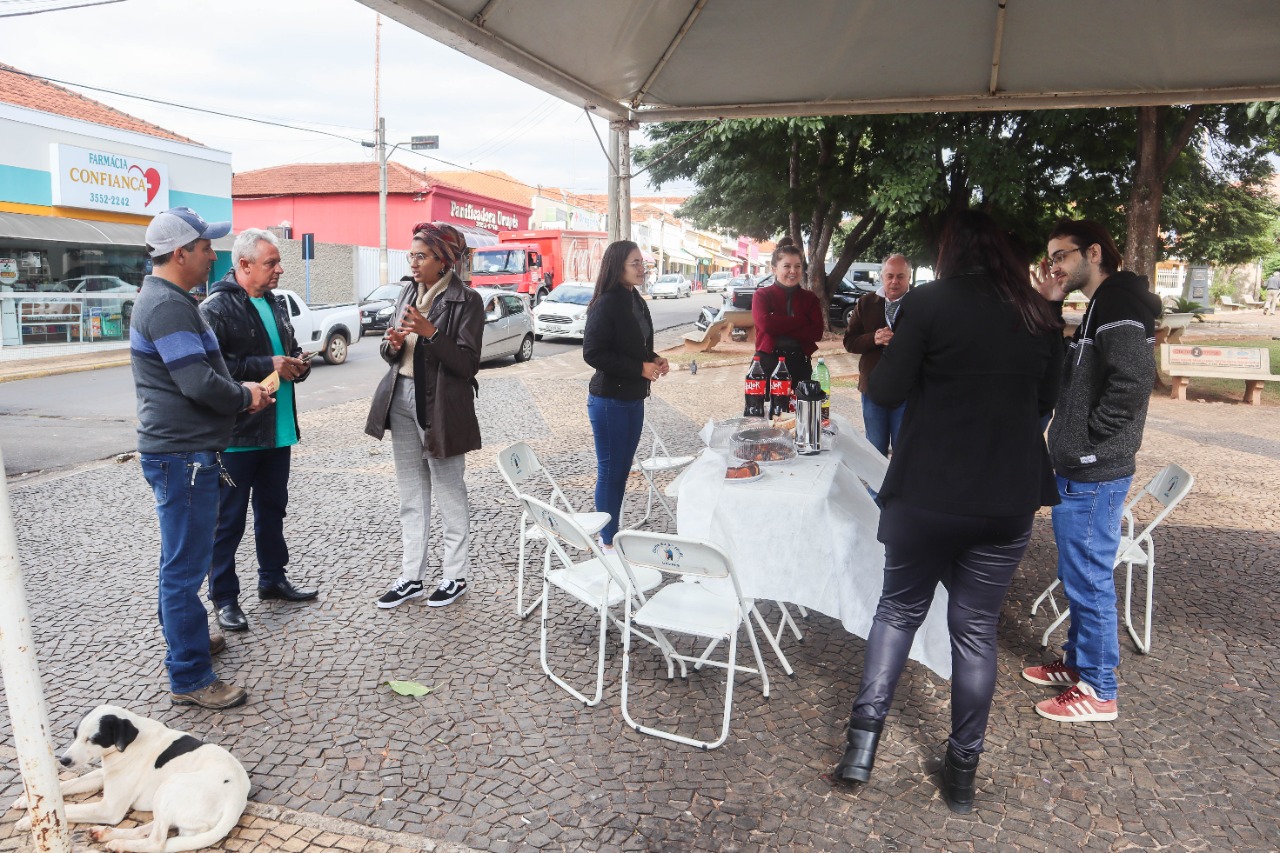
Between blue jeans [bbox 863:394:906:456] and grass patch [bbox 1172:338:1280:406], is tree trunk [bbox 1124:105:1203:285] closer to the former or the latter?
grass patch [bbox 1172:338:1280:406]

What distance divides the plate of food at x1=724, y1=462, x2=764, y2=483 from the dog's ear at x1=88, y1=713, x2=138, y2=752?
228 cm

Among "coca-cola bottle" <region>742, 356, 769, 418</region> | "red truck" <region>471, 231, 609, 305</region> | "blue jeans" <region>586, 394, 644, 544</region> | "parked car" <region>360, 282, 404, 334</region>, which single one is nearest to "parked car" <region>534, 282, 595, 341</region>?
"red truck" <region>471, 231, 609, 305</region>

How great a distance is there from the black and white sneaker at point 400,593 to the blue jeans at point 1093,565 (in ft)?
10.3

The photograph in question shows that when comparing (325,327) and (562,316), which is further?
(562,316)

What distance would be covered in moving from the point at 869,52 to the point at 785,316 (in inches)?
66.1

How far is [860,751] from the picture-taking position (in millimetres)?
2867

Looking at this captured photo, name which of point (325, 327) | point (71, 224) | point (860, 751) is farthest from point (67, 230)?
point (860, 751)

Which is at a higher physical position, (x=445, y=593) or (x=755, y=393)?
(x=755, y=393)

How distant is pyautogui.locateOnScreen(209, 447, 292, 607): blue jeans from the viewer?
13.2 ft

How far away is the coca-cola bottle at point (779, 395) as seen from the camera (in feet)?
15.3

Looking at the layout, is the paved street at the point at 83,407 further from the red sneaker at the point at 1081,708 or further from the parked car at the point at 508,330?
the red sneaker at the point at 1081,708

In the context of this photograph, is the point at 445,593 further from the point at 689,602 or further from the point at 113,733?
the point at 113,733

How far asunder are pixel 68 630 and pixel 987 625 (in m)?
4.23

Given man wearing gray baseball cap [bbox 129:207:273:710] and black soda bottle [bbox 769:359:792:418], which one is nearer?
man wearing gray baseball cap [bbox 129:207:273:710]
